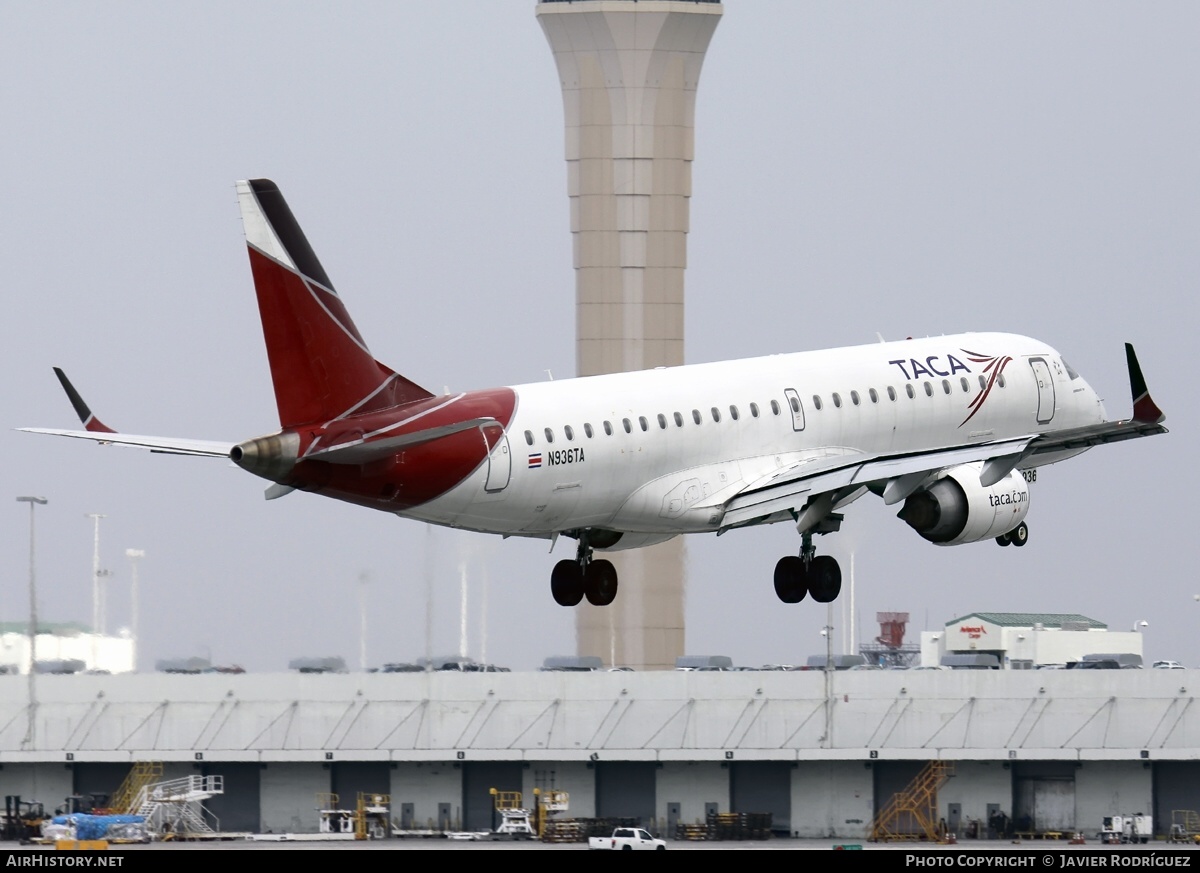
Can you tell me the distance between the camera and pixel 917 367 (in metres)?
78.7

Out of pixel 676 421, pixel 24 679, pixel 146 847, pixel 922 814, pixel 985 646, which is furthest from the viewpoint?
pixel 985 646

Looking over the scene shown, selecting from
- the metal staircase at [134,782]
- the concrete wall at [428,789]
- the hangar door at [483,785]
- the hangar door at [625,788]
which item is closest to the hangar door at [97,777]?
the metal staircase at [134,782]

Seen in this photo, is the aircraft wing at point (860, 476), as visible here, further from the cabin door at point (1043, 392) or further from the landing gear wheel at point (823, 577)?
the cabin door at point (1043, 392)

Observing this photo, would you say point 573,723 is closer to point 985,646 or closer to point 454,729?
point 454,729

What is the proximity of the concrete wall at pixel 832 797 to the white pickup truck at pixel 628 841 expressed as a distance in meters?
14.8

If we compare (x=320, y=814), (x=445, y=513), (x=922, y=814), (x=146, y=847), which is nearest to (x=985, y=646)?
(x=922, y=814)

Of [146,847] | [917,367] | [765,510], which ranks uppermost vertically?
[917,367]

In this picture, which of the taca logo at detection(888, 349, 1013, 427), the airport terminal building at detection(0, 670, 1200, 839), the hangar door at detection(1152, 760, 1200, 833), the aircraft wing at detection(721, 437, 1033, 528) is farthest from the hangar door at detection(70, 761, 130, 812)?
the aircraft wing at detection(721, 437, 1033, 528)

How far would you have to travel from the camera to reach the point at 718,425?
72.8 m

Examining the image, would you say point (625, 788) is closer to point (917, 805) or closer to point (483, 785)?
point (483, 785)

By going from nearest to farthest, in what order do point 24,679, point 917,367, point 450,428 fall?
1. point 450,428
2. point 917,367
3. point 24,679

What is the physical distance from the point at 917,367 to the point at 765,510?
8745 mm

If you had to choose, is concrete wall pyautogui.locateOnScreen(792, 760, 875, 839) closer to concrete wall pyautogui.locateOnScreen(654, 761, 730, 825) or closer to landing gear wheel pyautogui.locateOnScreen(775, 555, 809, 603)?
concrete wall pyautogui.locateOnScreen(654, 761, 730, 825)

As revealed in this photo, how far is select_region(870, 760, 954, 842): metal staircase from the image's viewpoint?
13788 cm
